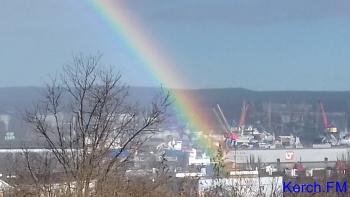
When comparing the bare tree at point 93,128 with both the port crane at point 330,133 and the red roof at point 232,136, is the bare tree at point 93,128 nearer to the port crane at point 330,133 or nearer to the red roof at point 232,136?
the red roof at point 232,136

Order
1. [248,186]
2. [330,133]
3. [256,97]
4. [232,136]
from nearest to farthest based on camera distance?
[248,186]
[256,97]
[232,136]
[330,133]

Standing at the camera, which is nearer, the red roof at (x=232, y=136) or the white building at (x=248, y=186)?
the white building at (x=248, y=186)

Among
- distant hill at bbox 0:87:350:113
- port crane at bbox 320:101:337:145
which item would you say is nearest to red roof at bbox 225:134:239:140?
distant hill at bbox 0:87:350:113

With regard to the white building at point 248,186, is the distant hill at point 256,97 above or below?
above

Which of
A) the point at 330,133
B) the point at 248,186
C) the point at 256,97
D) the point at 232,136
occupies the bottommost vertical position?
A: the point at 248,186

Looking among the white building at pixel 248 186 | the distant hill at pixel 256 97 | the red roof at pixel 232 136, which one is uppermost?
the distant hill at pixel 256 97

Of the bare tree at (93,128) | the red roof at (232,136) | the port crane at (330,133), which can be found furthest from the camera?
the port crane at (330,133)

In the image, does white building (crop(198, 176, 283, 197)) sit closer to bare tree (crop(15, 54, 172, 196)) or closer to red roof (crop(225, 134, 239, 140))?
bare tree (crop(15, 54, 172, 196))

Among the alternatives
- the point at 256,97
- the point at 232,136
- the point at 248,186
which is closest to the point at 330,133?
the point at 232,136

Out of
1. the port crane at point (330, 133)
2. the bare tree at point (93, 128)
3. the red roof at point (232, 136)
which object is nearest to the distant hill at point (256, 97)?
the red roof at point (232, 136)

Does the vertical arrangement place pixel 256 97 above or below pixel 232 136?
above

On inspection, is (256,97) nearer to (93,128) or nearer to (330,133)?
(330,133)

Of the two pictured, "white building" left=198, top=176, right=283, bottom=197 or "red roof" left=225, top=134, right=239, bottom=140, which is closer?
"white building" left=198, top=176, right=283, bottom=197
